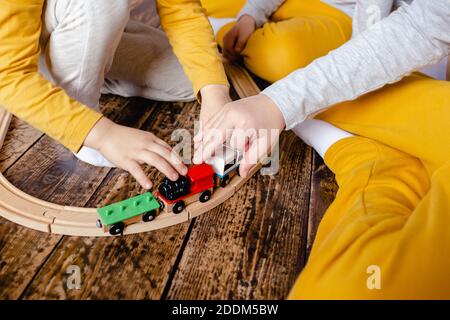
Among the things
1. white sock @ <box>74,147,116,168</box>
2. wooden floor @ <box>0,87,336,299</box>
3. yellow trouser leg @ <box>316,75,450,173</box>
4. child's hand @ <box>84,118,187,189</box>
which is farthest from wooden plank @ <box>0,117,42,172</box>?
yellow trouser leg @ <box>316,75,450,173</box>

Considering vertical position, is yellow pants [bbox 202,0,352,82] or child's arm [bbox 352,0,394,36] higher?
child's arm [bbox 352,0,394,36]

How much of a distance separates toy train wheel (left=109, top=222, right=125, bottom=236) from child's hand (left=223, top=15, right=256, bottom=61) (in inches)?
23.9

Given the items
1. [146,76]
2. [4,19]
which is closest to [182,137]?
[146,76]

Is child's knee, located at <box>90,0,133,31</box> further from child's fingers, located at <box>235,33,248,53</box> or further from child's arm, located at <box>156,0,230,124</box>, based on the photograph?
child's fingers, located at <box>235,33,248,53</box>

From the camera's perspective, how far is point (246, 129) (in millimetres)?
627

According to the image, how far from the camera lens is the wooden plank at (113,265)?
59cm

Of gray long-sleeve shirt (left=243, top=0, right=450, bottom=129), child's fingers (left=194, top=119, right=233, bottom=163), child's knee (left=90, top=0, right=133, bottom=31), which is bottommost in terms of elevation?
child's fingers (left=194, top=119, right=233, bottom=163)

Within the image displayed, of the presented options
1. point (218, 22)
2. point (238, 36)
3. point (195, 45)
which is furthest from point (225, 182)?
point (218, 22)

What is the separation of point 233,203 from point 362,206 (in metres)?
0.22

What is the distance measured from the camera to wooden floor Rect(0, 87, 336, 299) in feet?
1.96

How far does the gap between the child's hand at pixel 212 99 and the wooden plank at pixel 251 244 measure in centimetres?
14

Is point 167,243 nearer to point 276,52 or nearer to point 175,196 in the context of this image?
point 175,196

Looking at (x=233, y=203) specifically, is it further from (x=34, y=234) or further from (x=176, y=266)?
(x=34, y=234)

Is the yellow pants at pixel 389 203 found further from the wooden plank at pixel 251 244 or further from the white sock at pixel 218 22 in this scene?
the white sock at pixel 218 22
